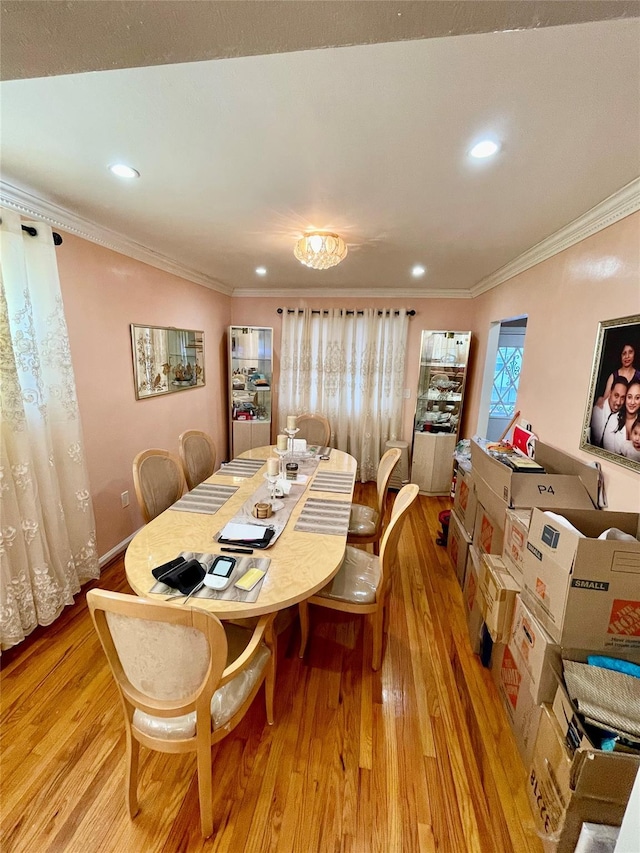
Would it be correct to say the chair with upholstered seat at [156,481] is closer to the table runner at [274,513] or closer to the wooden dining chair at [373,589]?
the table runner at [274,513]

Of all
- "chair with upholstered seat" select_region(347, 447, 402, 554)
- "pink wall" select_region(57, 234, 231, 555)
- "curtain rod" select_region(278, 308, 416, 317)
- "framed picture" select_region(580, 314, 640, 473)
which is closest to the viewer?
"framed picture" select_region(580, 314, 640, 473)

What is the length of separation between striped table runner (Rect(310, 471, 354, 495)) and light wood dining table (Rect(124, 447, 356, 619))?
22cm

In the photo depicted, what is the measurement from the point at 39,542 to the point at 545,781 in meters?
2.38

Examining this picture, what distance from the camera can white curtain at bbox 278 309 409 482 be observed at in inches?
158

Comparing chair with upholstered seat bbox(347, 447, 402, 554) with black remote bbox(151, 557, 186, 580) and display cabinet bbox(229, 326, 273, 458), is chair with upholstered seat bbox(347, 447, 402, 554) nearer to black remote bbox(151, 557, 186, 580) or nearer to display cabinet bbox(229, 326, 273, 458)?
black remote bbox(151, 557, 186, 580)

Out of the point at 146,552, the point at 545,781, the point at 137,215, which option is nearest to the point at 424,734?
the point at 545,781

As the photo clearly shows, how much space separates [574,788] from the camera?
37.4 inches

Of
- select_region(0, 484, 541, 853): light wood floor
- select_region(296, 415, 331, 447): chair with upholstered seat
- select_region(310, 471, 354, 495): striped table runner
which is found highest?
select_region(296, 415, 331, 447): chair with upholstered seat

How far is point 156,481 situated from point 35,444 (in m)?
0.62

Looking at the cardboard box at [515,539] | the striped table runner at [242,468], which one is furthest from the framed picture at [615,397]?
the striped table runner at [242,468]

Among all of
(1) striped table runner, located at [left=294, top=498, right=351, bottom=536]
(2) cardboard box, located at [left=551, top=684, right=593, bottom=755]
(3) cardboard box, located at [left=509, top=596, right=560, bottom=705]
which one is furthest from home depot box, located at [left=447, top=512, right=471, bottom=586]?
(2) cardboard box, located at [left=551, top=684, right=593, bottom=755]

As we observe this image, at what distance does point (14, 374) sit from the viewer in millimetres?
1626

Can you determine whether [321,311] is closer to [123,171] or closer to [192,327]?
[192,327]

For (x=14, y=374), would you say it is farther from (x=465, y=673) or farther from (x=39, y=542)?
(x=465, y=673)
